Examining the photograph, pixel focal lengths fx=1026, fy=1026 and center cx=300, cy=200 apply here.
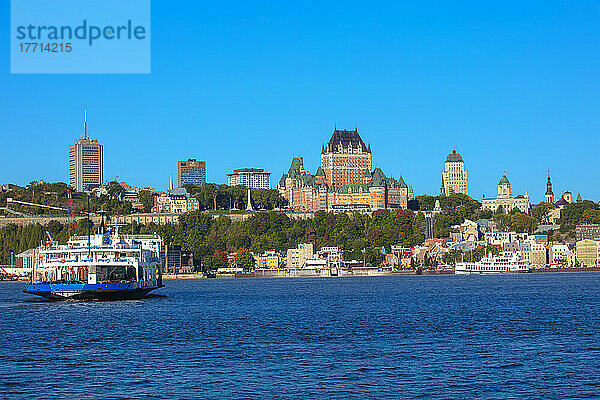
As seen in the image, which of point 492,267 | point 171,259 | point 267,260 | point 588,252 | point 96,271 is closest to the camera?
point 96,271

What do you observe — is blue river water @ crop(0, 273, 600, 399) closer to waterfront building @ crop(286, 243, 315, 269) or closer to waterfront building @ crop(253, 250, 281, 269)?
waterfront building @ crop(286, 243, 315, 269)

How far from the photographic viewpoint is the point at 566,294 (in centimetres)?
8281

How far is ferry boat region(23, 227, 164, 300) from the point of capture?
67.9m

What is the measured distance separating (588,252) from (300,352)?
15814cm

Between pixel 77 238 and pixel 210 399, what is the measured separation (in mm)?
53456

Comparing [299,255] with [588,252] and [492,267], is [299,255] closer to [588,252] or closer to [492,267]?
[492,267]

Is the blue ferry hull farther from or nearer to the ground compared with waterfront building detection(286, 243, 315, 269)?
nearer to the ground

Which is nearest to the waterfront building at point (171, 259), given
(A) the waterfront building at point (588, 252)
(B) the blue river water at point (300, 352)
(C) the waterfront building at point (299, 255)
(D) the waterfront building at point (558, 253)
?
(C) the waterfront building at point (299, 255)

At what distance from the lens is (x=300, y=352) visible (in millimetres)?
39281

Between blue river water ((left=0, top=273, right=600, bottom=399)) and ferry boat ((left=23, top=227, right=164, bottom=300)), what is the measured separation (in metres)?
2.95

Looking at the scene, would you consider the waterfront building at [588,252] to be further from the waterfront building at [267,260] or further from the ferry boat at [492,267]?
the waterfront building at [267,260]

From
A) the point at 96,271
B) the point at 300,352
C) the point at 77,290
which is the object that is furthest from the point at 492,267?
the point at 300,352

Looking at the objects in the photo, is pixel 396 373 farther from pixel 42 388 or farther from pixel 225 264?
pixel 225 264

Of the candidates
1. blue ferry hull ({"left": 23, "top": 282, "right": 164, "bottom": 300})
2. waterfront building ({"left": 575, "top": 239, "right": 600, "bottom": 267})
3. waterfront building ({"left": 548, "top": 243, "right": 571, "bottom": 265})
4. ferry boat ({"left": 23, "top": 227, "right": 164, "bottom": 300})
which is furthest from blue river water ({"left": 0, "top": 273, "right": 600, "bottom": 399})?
waterfront building ({"left": 548, "top": 243, "right": 571, "bottom": 265})
